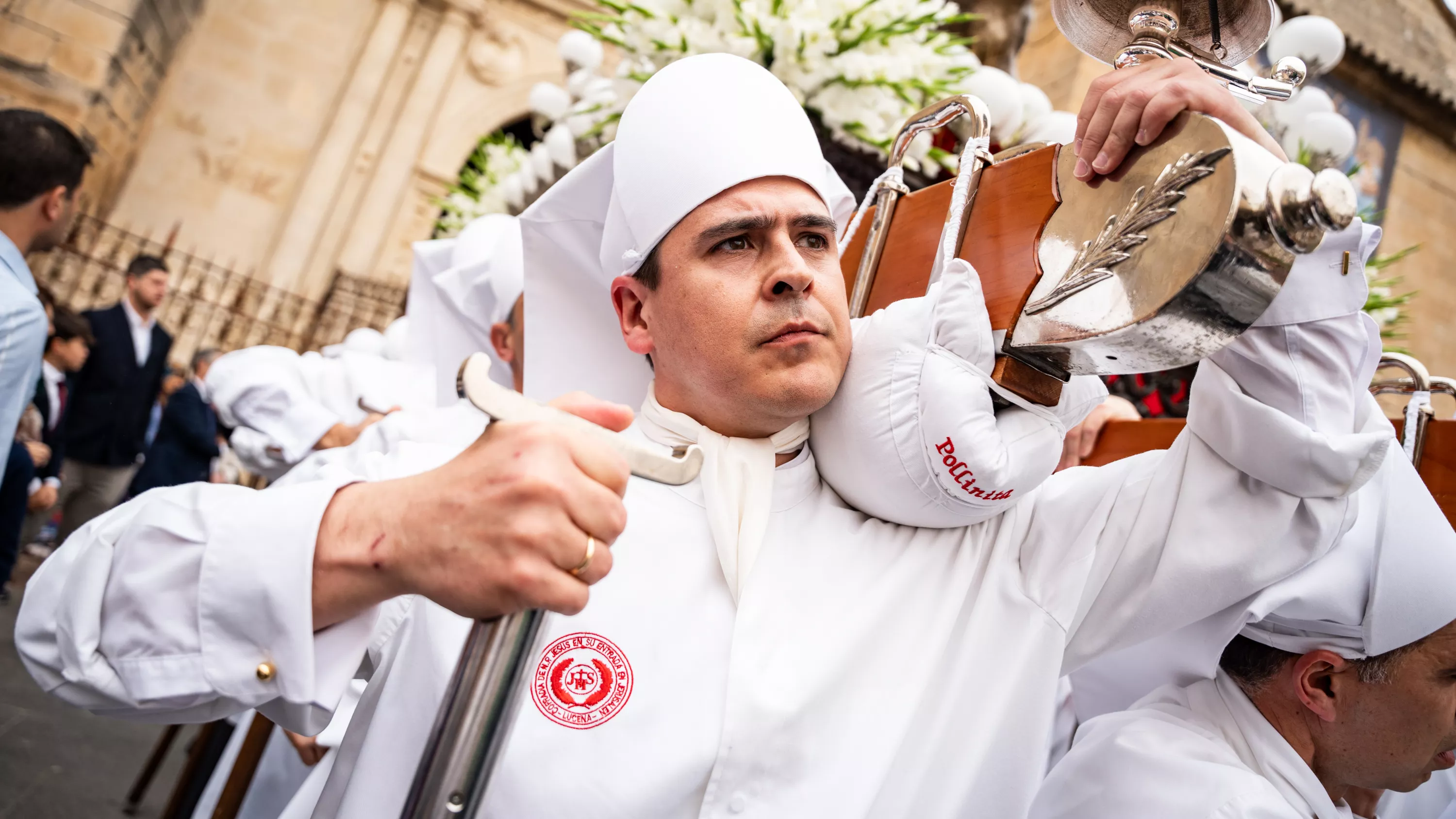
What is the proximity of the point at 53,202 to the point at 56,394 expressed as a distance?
390 centimetres

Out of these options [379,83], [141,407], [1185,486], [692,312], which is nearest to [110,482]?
[141,407]

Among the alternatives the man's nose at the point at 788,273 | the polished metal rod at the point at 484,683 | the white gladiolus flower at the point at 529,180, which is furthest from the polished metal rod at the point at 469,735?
the white gladiolus flower at the point at 529,180

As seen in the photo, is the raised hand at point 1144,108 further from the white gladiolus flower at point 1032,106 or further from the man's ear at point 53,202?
the man's ear at point 53,202

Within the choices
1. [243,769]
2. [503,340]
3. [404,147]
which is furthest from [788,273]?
[404,147]

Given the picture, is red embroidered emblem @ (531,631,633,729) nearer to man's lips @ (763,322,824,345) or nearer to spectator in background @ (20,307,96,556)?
man's lips @ (763,322,824,345)

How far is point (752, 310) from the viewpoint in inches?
64.9

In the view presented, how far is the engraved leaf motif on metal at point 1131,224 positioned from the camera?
124cm

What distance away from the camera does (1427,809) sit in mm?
2342

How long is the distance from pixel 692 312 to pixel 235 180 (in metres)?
13.5

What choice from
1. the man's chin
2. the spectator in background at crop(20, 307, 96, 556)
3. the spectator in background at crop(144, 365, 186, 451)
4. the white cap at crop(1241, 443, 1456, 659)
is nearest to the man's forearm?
the man's chin

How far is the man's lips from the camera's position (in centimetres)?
160

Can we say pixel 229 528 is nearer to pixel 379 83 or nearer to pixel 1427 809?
pixel 1427 809

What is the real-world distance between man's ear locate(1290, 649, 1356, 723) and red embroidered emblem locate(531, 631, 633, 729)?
1.30m

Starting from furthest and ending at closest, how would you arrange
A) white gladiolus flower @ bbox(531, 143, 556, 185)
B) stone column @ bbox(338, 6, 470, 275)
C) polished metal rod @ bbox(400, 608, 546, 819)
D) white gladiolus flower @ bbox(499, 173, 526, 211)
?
1. stone column @ bbox(338, 6, 470, 275)
2. white gladiolus flower @ bbox(499, 173, 526, 211)
3. white gladiolus flower @ bbox(531, 143, 556, 185)
4. polished metal rod @ bbox(400, 608, 546, 819)
